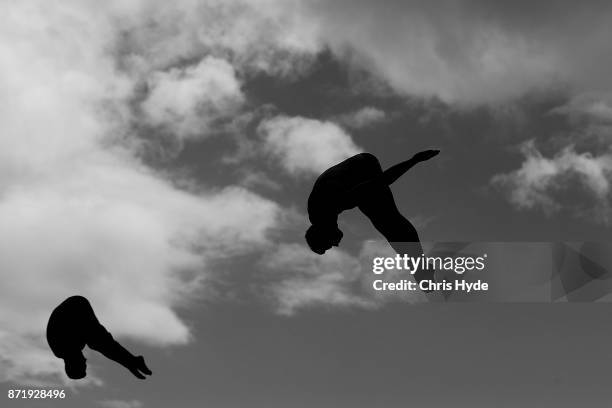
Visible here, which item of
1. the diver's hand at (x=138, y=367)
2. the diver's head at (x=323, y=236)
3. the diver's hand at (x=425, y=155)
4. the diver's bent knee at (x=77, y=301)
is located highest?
the diver's hand at (x=425, y=155)

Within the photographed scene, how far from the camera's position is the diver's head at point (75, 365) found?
18.2 metres

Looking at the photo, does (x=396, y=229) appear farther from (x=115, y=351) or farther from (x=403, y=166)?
(x=115, y=351)

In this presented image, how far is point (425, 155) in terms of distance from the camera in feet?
51.0

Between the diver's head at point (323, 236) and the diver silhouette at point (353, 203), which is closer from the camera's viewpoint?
the diver silhouette at point (353, 203)

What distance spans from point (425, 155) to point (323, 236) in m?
4.41

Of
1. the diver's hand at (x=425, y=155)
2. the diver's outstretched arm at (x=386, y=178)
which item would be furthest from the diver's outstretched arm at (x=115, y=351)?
the diver's hand at (x=425, y=155)

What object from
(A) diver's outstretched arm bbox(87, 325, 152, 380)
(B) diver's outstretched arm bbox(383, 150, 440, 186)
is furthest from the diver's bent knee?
(B) diver's outstretched arm bbox(383, 150, 440, 186)

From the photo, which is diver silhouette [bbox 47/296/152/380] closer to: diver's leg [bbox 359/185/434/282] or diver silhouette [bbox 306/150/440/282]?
diver silhouette [bbox 306/150/440/282]

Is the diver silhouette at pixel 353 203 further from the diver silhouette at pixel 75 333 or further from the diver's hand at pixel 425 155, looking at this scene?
the diver silhouette at pixel 75 333

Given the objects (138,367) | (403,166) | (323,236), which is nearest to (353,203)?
(323,236)

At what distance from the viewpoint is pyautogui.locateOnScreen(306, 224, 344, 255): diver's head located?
1875cm

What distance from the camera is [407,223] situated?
65.1ft

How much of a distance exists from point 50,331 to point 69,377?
148cm

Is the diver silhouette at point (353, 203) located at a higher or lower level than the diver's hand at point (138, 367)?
higher
